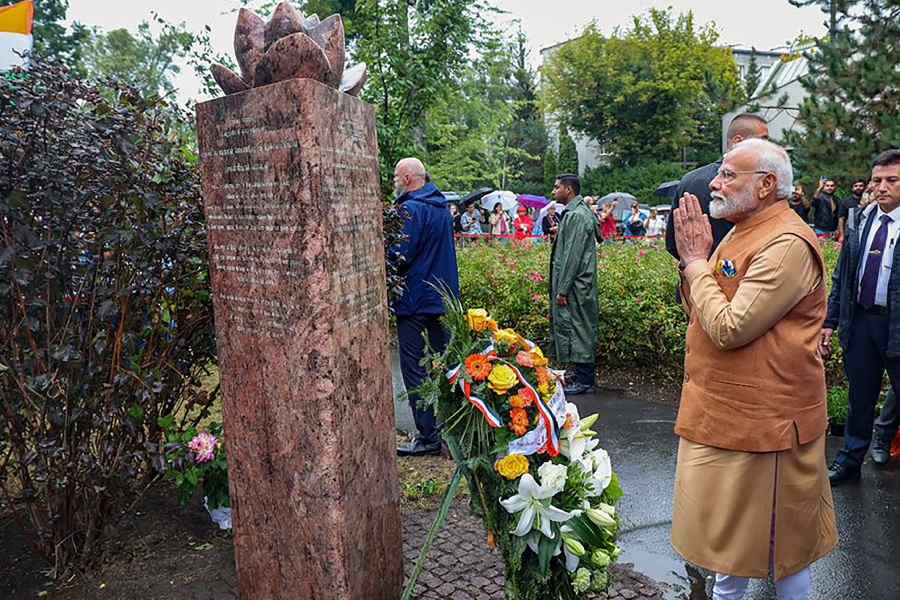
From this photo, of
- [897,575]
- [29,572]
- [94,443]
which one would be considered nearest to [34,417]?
[94,443]

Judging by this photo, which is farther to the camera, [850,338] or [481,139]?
[481,139]

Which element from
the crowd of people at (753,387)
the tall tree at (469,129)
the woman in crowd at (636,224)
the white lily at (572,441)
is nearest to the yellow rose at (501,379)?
the white lily at (572,441)

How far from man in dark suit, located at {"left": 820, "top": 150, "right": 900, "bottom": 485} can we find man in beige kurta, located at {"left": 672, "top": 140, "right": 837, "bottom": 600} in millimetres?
1743

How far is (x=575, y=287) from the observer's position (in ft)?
22.3

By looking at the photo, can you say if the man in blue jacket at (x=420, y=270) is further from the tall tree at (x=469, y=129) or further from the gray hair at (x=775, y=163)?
the tall tree at (x=469, y=129)

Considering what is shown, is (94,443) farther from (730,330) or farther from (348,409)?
(730,330)

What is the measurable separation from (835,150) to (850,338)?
7686mm

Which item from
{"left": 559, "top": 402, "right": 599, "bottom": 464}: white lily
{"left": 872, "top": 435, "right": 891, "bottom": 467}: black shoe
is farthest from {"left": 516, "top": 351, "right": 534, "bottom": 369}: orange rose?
{"left": 872, "top": 435, "right": 891, "bottom": 467}: black shoe

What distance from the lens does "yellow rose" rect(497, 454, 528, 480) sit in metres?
2.68

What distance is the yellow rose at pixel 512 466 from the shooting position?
8.80ft

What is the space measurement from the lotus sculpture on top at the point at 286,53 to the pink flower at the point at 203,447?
1.66 metres

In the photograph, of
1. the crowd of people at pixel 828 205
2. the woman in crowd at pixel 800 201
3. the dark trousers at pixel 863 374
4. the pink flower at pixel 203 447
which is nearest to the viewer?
the pink flower at pixel 203 447

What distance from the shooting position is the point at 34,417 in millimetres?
3324

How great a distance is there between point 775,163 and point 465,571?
2.28 metres
